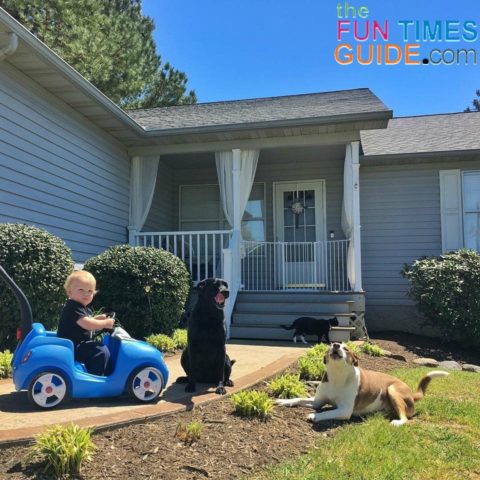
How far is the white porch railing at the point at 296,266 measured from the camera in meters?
10.7

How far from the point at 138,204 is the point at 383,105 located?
5019 millimetres

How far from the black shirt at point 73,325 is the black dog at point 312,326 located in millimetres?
4657

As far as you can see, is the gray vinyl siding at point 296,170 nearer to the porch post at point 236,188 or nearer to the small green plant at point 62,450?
the porch post at point 236,188

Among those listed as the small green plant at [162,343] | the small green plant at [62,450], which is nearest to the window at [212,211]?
the small green plant at [162,343]

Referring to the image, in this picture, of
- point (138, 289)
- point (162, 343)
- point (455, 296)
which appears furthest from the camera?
point (455, 296)

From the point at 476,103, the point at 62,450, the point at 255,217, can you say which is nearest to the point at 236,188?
the point at 255,217

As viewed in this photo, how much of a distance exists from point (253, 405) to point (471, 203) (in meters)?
8.53

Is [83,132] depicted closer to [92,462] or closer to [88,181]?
[88,181]

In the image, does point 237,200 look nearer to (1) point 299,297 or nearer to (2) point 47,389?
(1) point 299,297

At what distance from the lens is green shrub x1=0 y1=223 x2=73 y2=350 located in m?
5.25

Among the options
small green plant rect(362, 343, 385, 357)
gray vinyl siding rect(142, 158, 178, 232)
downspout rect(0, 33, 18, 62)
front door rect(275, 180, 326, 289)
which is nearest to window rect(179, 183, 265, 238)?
gray vinyl siding rect(142, 158, 178, 232)

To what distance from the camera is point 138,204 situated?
10.0 meters

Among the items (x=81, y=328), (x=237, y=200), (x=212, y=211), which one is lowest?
(x=81, y=328)

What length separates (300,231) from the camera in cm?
1141
